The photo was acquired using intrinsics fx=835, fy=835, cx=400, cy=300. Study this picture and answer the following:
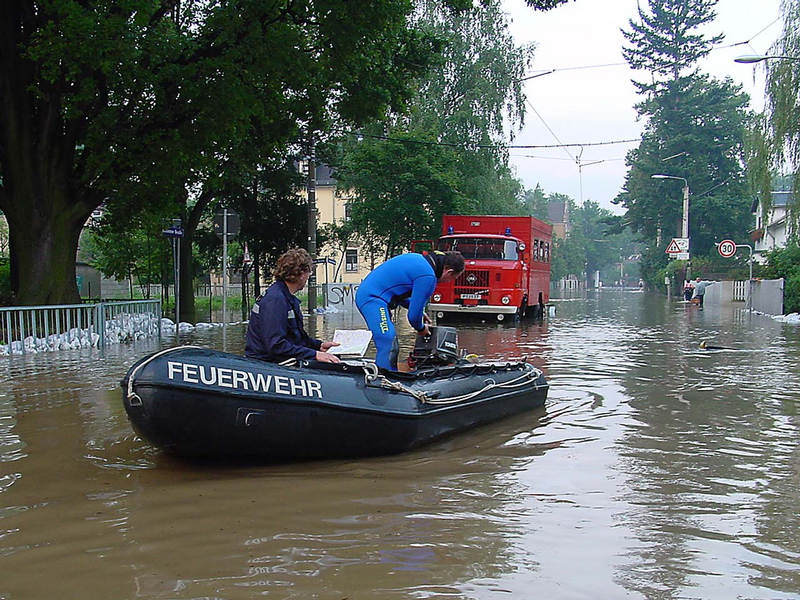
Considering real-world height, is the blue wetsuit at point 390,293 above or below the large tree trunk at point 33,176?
below

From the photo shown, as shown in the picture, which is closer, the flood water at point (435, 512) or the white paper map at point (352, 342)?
the flood water at point (435, 512)

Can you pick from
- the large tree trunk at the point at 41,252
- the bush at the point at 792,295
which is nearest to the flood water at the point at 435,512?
the large tree trunk at the point at 41,252

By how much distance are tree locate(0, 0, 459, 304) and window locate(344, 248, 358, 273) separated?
45.0 m

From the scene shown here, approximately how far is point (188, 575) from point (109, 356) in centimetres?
1102

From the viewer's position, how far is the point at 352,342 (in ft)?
26.4

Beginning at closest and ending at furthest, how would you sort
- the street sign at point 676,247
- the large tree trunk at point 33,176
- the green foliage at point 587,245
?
1. the large tree trunk at point 33,176
2. the street sign at point 676,247
3. the green foliage at point 587,245

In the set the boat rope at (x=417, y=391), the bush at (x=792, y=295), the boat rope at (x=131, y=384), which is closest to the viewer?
the boat rope at (x=131, y=384)

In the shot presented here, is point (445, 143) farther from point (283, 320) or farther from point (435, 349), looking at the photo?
point (283, 320)

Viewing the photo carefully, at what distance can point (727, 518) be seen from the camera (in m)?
5.13

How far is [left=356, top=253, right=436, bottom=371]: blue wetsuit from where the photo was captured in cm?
820

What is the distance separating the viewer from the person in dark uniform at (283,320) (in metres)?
6.59

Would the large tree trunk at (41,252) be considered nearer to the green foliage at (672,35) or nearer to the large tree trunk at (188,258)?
the large tree trunk at (188,258)

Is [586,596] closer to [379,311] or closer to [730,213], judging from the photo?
[379,311]

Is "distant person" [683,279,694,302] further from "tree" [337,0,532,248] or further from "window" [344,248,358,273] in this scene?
"window" [344,248,358,273]
